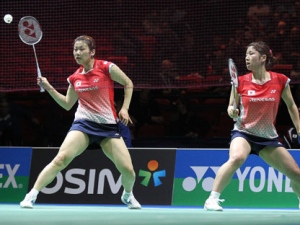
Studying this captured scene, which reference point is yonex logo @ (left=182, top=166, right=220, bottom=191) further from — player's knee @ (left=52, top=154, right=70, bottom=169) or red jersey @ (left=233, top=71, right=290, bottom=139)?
player's knee @ (left=52, top=154, right=70, bottom=169)

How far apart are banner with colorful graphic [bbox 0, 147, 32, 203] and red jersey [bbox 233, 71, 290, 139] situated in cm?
324

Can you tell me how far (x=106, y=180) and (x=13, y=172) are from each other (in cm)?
120

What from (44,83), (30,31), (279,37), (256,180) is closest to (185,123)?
(279,37)

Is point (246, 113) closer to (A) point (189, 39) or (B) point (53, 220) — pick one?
(B) point (53, 220)

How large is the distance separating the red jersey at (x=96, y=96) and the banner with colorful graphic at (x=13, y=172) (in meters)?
2.11

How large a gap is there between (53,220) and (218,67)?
4956 millimetres

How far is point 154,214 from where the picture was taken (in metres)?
7.14

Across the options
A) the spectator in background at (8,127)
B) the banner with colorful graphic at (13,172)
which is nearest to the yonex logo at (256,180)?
the banner with colorful graphic at (13,172)

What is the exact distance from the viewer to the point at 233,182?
927 centimetres

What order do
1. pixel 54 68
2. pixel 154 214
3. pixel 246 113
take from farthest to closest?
pixel 54 68 → pixel 246 113 → pixel 154 214

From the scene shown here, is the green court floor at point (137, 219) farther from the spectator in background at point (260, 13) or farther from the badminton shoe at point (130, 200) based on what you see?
the spectator in background at point (260, 13)

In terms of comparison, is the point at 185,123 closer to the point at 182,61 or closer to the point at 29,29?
the point at 182,61

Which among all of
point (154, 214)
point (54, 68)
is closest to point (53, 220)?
point (154, 214)

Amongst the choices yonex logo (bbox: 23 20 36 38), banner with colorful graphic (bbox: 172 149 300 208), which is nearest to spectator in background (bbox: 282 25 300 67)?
banner with colorful graphic (bbox: 172 149 300 208)
